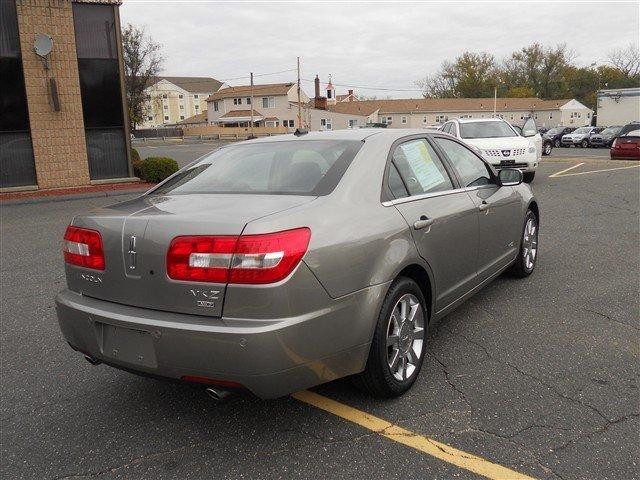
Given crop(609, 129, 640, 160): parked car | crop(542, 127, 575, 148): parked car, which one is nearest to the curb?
crop(609, 129, 640, 160): parked car

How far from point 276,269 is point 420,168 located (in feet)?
5.44

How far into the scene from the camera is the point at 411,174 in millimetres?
3547

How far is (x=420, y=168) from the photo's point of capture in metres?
3.70

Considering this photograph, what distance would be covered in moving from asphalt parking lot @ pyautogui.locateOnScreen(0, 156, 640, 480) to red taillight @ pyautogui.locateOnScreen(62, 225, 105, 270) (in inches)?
35.1

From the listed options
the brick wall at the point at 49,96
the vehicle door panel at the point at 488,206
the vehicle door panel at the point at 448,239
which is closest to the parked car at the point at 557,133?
the brick wall at the point at 49,96

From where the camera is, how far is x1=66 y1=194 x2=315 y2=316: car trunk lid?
2494 mm

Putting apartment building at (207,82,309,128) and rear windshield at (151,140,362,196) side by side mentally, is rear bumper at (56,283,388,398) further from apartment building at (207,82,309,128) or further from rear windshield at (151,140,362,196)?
apartment building at (207,82,309,128)

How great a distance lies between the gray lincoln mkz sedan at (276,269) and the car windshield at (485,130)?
35.0 ft

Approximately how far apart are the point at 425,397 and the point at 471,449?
1.80 ft

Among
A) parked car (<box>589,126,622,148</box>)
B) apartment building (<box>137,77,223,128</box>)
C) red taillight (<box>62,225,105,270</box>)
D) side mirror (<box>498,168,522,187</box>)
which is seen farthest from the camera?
apartment building (<box>137,77,223,128</box>)

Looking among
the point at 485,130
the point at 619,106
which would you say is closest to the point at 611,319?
the point at 485,130

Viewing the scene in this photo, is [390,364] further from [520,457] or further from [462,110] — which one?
[462,110]

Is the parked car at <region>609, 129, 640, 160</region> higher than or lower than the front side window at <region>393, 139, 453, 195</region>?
lower

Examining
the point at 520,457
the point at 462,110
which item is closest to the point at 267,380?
the point at 520,457
